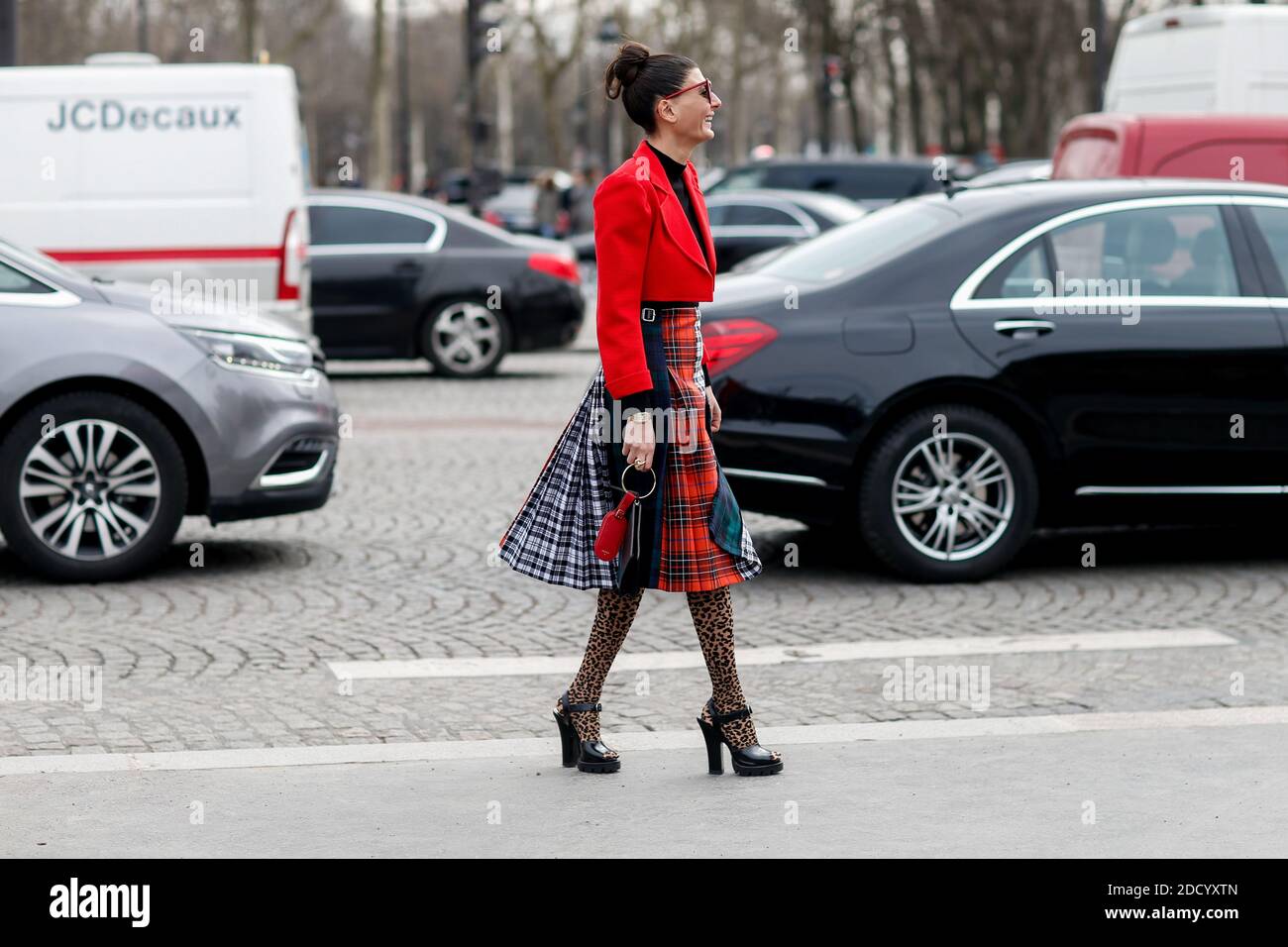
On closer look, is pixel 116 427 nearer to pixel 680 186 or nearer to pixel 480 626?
pixel 480 626

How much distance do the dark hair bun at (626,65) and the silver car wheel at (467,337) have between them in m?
11.0

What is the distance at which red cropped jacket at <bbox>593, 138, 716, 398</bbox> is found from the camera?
468 centimetres

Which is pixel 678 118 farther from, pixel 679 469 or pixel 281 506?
pixel 281 506

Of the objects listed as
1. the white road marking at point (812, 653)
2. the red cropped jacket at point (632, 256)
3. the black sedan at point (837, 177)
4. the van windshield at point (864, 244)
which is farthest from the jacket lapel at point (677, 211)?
the black sedan at point (837, 177)

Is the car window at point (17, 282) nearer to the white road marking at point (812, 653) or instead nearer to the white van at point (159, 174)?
the white road marking at point (812, 653)

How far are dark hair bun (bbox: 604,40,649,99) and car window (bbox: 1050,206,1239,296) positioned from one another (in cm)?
317

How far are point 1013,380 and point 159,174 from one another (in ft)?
25.1

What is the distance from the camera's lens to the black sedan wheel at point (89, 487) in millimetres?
7355

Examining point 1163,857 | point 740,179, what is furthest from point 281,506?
point 740,179

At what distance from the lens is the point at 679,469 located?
487cm

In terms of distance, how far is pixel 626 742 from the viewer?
17.6 feet

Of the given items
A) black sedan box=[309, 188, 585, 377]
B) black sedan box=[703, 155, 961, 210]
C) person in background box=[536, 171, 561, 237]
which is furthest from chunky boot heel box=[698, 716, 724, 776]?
person in background box=[536, 171, 561, 237]
